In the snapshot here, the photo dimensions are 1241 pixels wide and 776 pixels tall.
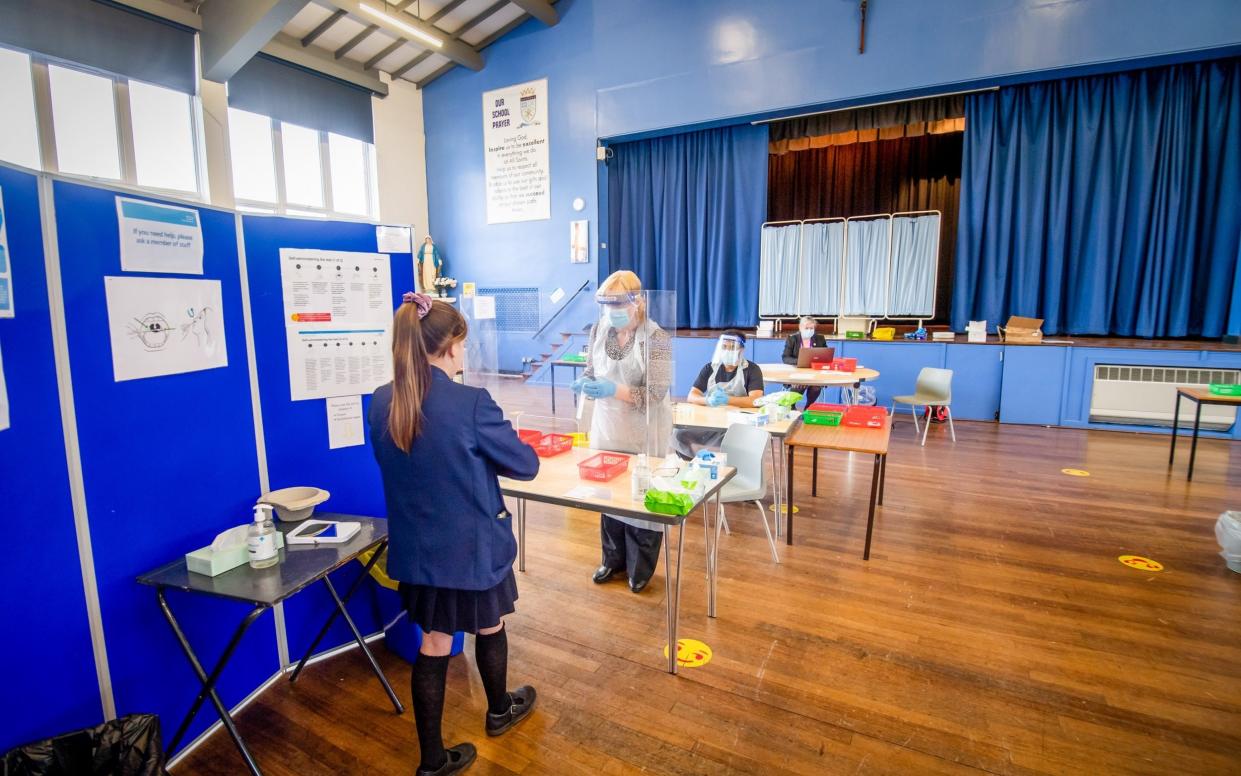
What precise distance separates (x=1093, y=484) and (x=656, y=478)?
13.4 ft

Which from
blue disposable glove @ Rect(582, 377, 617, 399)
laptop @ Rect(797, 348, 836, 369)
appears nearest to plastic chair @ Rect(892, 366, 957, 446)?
laptop @ Rect(797, 348, 836, 369)

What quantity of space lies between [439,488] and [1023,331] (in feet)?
22.5

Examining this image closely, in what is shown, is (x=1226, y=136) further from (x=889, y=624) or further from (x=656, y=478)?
(x=656, y=478)

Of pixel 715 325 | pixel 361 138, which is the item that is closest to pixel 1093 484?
pixel 715 325

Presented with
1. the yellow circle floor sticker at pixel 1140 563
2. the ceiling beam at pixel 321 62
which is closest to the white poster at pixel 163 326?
the yellow circle floor sticker at pixel 1140 563

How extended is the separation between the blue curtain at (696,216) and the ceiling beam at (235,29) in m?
4.53

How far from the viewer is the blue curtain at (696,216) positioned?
26.9 feet

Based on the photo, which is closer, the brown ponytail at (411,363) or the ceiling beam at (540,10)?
the brown ponytail at (411,363)

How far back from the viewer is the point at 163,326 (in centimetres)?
168

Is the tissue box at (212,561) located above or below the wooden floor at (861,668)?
above

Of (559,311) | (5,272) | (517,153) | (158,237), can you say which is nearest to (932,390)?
(559,311)

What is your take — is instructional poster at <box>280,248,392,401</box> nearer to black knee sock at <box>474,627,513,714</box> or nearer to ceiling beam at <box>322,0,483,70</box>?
black knee sock at <box>474,627,513,714</box>

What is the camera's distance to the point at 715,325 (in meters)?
8.71

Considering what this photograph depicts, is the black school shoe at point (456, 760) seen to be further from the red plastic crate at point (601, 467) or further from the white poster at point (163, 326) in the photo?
the white poster at point (163, 326)
